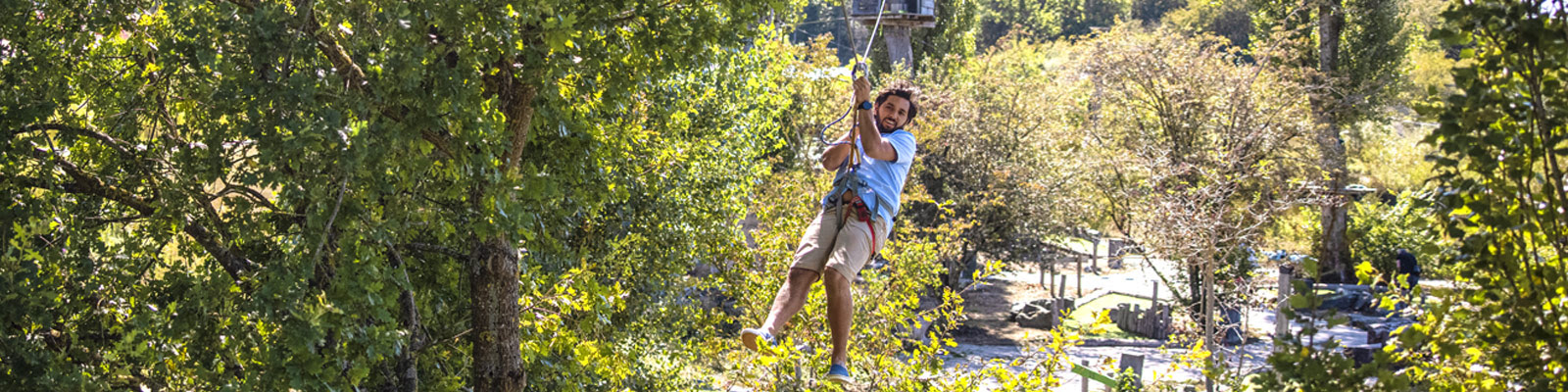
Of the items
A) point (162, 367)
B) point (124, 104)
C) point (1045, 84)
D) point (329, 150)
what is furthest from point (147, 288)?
point (1045, 84)

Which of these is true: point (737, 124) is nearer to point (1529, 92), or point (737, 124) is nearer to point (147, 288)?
point (147, 288)

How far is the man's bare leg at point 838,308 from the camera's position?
5266 millimetres

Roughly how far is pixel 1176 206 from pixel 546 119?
1070 centimetres

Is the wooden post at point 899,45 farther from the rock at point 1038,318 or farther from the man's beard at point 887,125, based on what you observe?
the man's beard at point 887,125

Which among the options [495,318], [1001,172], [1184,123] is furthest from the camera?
[1001,172]

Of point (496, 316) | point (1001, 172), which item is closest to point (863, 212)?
point (496, 316)

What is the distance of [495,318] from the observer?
440 centimetres

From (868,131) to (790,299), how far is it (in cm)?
80

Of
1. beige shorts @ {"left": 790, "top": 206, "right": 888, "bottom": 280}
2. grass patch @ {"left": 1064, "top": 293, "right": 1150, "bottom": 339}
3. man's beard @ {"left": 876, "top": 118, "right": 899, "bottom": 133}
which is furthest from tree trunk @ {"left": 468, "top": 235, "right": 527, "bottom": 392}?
grass patch @ {"left": 1064, "top": 293, "right": 1150, "bottom": 339}

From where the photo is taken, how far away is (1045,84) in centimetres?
2509

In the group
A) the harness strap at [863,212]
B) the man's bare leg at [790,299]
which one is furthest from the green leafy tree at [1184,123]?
the man's bare leg at [790,299]

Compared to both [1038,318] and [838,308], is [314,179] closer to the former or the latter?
[838,308]

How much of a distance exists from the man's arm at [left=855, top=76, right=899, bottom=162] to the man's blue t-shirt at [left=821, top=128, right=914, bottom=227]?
10 cm

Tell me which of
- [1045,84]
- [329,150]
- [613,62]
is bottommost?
[329,150]
